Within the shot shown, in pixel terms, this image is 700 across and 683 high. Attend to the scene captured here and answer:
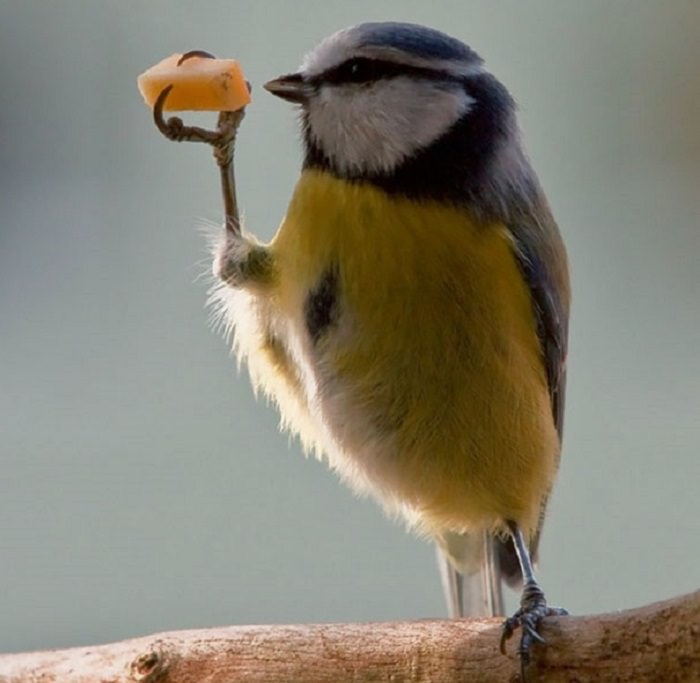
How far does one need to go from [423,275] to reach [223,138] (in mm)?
341

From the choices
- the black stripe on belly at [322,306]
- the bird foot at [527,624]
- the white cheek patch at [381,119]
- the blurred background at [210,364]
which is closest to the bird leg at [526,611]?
the bird foot at [527,624]

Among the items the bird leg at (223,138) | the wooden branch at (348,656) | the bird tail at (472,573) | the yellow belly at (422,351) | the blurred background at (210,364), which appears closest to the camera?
the wooden branch at (348,656)

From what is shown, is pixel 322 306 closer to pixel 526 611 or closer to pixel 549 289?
pixel 549 289

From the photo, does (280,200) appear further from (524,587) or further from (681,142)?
(524,587)

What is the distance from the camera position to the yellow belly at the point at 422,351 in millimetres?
1350

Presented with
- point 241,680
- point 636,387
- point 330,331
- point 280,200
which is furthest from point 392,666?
point 636,387

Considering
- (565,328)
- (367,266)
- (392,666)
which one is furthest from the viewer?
(565,328)

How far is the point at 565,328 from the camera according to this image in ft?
4.94

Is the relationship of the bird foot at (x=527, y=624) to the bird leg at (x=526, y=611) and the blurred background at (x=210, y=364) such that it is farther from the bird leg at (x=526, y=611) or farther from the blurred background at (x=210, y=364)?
the blurred background at (x=210, y=364)

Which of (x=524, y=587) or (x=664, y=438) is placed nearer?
(x=524, y=587)

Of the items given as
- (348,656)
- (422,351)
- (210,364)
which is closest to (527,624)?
(348,656)

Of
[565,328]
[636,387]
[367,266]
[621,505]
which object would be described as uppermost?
[367,266]

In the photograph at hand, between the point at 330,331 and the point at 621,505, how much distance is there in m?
0.87

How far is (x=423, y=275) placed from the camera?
52.9 inches
